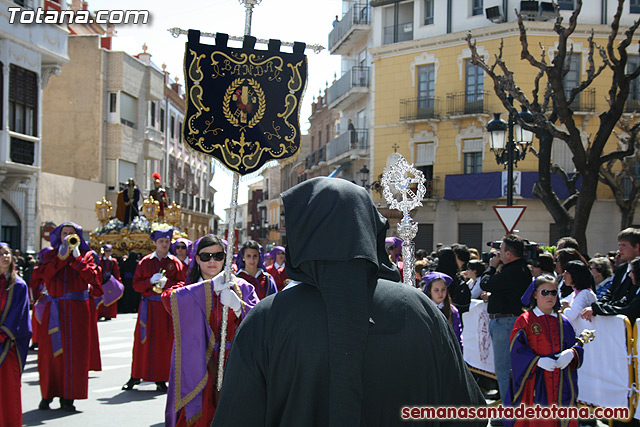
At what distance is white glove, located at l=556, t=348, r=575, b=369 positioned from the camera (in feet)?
20.7

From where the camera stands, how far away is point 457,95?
3075cm

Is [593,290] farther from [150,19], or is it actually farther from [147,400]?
[150,19]

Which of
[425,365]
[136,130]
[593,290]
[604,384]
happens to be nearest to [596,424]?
[604,384]

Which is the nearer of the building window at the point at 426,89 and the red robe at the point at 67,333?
the red robe at the point at 67,333

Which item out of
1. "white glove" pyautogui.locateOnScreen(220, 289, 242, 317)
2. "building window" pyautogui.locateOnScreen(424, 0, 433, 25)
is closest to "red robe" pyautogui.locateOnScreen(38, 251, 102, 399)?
"white glove" pyautogui.locateOnScreen(220, 289, 242, 317)

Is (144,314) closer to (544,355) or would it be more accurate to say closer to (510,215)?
(544,355)

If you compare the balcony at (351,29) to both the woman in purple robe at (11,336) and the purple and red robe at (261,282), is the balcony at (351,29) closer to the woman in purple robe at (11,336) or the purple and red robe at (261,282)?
the purple and red robe at (261,282)

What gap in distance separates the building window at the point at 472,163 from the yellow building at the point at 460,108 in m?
0.04

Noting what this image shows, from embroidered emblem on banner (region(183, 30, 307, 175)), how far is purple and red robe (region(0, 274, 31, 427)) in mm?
2461

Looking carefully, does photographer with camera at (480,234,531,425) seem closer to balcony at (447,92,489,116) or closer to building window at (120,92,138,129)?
balcony at (447,92,489,116)

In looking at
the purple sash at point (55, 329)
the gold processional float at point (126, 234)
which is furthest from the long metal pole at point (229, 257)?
the gold processional float at point (126, 234)

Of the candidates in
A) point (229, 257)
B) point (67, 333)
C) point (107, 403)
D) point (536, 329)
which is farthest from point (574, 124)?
point (229, 257)

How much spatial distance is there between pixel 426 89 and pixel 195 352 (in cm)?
2757

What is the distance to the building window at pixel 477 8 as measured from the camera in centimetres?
3044
